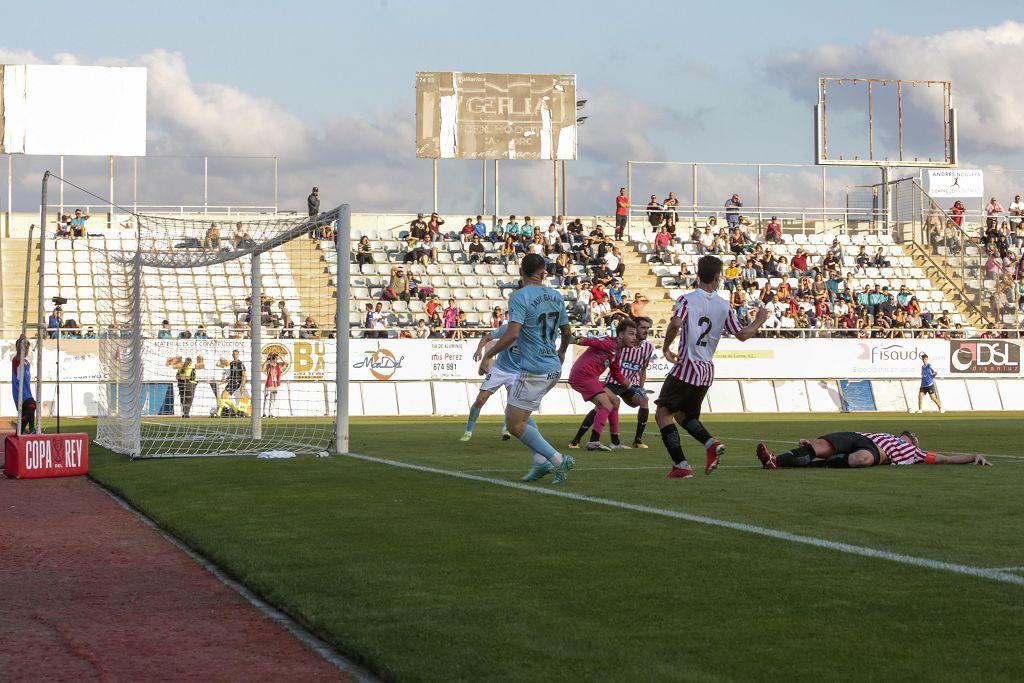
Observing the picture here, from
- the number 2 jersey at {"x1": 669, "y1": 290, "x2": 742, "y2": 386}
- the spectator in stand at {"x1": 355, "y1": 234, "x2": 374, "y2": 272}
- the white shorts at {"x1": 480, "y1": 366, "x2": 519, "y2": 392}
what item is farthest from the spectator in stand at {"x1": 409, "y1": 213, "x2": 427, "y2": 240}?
the number 2 jersey at {"x1": 669, "y1": 290, "x2": 742, "y2": 386}

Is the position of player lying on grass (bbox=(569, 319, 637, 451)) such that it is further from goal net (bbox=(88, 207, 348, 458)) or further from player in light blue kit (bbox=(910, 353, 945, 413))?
player in light blue kit (bbox=(910, 353, 945, 413))

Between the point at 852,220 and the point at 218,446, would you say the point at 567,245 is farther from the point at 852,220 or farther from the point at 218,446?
the point at 218,446

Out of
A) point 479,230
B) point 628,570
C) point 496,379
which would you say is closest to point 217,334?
point 496,379

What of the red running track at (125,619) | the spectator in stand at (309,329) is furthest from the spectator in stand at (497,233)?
the red running track at (125,619)

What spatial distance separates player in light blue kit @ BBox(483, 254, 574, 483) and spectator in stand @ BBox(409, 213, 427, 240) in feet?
103

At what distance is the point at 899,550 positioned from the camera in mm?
7281

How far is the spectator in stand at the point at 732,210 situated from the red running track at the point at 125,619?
4008 cm

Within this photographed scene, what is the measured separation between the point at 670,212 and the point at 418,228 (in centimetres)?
998

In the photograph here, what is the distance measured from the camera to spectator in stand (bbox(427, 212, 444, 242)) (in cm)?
4350

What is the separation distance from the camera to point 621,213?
152ft

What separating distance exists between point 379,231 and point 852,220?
62.1 feet

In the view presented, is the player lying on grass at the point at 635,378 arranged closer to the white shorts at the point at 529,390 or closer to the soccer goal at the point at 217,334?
the soccer goal at the point at 217,334

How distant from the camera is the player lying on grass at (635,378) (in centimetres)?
1622

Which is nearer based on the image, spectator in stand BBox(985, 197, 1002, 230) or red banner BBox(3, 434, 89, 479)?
red banner BBox(3, 434, 89, 479)
